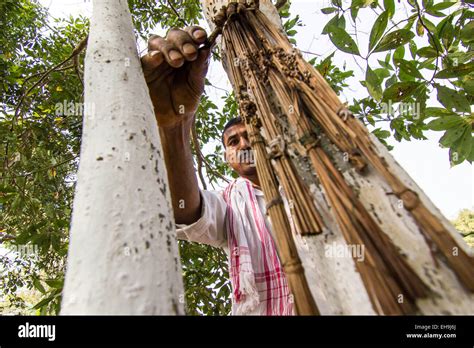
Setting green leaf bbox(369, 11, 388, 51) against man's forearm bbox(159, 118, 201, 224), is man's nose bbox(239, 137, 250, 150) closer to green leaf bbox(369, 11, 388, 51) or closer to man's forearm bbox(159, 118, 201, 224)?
man's forearm bbox(159, 118, 201, 224)

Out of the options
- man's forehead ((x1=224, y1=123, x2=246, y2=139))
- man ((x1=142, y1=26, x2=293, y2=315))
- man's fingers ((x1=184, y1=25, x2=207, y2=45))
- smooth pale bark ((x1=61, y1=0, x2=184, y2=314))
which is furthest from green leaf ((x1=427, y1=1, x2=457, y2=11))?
smooth pale bark ((x1=61, y1=0, x2=184, y2=314))

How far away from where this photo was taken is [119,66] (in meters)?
0.70

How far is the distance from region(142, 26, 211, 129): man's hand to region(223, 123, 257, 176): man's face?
64cm

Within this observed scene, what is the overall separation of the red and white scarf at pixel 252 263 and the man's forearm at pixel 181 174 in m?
0.19

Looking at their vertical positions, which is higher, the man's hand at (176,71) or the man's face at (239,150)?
the man's face at (239,150)

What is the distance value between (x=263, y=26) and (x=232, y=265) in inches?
32.6

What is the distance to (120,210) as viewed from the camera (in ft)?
1.51

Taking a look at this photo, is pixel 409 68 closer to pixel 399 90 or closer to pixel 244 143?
pixel 399 90

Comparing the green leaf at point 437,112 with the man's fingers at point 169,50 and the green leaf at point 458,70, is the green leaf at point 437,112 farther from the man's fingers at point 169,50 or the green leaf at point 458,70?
the man's fingers at point 169,50

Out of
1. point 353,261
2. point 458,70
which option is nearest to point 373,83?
point 458,70

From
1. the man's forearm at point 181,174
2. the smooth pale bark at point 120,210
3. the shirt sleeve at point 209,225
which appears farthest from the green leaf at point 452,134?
the smooth pale bark at point 120,210

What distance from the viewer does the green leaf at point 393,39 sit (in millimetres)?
1431

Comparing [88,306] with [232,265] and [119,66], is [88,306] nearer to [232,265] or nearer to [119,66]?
[119,66]
